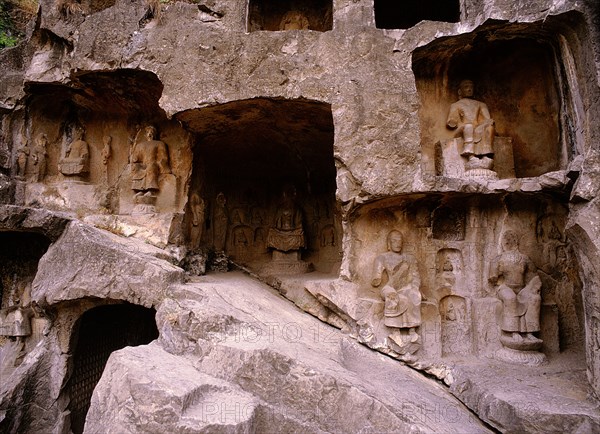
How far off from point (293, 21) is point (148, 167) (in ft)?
12.6

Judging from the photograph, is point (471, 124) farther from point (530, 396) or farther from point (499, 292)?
point (530, 396)

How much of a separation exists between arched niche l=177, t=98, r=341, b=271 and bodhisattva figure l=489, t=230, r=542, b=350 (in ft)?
10.6

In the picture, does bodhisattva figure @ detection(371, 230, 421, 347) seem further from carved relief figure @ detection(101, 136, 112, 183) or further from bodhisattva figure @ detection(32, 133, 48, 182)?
bodhisattva figure @ detection(32, 133, 48, 182)

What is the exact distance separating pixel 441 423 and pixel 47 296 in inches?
201

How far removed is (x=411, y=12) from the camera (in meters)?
7.41

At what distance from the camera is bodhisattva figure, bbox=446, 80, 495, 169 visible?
5.38m

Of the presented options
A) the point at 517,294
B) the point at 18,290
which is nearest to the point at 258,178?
the point at 18,290

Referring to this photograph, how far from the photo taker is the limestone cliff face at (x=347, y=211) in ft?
12.5

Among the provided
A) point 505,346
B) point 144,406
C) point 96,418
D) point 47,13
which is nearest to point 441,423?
point 505,346

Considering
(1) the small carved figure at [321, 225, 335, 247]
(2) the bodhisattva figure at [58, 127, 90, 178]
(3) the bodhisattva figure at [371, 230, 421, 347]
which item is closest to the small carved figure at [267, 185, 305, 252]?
(1) the small carved figure at [321, 225, 335, 247]

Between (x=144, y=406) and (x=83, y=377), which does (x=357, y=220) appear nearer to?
(x=144, y=406)

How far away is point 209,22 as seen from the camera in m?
5.58

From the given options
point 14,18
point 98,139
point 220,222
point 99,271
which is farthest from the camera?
point 14,18

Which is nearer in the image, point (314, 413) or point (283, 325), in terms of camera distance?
point (314, 413)
